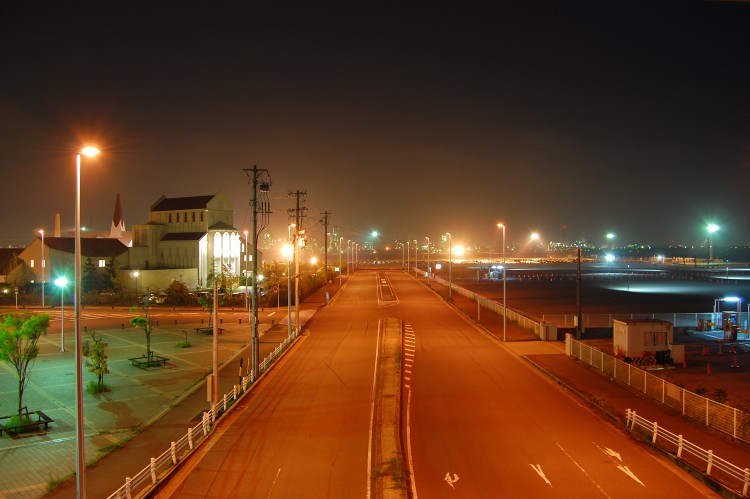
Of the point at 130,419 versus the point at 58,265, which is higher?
the point at 58,265

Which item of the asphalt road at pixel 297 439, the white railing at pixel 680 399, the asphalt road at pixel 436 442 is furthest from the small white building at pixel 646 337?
the asphalt road at pixel 297 439

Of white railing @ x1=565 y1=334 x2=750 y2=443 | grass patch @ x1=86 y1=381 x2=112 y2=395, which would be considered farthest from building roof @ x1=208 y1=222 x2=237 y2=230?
white railing @ x1=565 y1=334 x2=750 y2=443

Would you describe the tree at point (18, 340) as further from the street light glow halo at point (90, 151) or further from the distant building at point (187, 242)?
the distant building at point (187, 242)

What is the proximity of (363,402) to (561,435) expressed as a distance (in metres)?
6.83

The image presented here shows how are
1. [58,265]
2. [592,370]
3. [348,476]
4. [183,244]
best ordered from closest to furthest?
[348,476], [592,370], [58,265], [183,244]

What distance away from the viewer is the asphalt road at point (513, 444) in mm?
12219

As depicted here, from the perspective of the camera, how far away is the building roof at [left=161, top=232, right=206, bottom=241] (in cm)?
7550

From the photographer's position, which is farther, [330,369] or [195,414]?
[330,369]

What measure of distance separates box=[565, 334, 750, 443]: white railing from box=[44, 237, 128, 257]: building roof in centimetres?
6391

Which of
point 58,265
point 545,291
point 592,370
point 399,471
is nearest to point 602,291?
point 545,291

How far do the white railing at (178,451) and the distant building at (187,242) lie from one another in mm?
51668

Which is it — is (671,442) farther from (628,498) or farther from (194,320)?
(194,320)

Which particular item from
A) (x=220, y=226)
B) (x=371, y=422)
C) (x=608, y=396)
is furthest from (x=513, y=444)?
(x=220, y=226)

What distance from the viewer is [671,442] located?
581 inches
